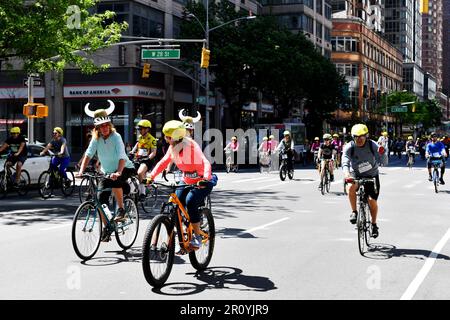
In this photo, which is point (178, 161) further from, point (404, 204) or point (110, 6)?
point (110, 6)

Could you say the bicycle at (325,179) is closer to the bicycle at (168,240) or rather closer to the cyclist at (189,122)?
the cyclist at (189,122)

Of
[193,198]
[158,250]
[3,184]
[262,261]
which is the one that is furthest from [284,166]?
[158,250]

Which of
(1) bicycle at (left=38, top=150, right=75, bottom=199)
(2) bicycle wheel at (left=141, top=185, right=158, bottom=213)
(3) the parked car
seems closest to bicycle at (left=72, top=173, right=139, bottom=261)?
(2) bicycle wheel at (left=141, top=185, right=158, bottom=213)

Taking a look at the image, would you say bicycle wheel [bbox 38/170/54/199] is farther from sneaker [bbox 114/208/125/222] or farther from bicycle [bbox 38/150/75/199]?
sneaker [bbox 114/208/125/222]

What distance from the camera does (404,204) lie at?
1639 centimetres

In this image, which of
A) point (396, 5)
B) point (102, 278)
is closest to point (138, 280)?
point (102, 278)

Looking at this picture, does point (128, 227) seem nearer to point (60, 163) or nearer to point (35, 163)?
point (60, 163)

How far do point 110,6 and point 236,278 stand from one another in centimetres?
3594

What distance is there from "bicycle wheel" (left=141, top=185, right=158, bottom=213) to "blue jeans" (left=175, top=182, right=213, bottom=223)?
6.94 meters

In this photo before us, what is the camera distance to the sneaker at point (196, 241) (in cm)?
748

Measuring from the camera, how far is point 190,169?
25.0 feet

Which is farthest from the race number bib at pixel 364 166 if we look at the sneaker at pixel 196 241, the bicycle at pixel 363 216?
the sneaker at pixel 196 241

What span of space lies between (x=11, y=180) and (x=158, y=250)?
1230cm
